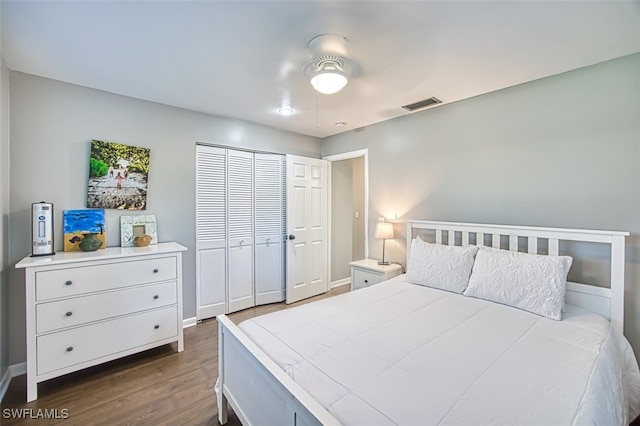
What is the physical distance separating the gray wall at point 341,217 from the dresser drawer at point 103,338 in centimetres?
267

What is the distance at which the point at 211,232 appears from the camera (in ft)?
11.1

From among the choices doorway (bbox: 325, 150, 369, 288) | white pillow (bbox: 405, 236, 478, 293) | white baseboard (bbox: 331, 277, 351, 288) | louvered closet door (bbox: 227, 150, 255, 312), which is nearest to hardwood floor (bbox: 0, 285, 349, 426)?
louvered closet door (bbox: 227, 150, 255, 312)

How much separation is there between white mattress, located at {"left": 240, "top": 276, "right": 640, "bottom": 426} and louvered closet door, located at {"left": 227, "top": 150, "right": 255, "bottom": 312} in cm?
185

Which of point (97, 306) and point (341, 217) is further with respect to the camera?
point (341, 217)

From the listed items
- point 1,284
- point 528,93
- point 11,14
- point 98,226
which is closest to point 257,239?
point 98,226

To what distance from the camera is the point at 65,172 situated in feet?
8.05

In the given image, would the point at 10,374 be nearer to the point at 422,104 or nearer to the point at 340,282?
the point at 340,282

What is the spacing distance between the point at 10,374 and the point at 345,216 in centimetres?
412

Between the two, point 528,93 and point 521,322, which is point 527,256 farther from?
point 528,93

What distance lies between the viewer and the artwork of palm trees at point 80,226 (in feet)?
8.00

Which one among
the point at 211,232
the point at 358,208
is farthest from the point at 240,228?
the point at 358,208

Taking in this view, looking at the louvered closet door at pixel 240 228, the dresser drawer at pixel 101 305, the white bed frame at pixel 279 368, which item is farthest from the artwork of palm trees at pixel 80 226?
the white bed frame at pixel 279 368

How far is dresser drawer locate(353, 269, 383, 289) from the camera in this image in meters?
3.20

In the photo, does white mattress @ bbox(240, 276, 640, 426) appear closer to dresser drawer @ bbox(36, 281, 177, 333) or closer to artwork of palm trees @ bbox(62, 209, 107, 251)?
dresser drawer @ bbox(36, 281, 177, 333)
